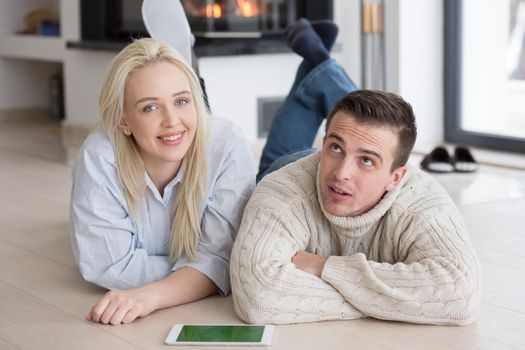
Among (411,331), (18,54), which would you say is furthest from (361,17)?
(411,331)

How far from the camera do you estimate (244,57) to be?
4566 millimetres

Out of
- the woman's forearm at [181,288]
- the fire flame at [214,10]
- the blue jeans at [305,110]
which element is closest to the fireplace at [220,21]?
the fire flame at [214,10]

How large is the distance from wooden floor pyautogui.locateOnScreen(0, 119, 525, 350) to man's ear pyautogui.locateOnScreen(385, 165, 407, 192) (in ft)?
0.95

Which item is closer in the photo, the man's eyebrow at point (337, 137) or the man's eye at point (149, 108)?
the man's eyebrow at point (337, 137)

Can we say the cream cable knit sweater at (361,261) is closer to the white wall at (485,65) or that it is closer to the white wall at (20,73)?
the white wall at (485,65)

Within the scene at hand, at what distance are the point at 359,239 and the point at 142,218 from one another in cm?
52

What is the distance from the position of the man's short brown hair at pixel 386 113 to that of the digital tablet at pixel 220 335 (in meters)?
0.45

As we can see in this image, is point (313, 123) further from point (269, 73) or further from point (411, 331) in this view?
point (269, 73)

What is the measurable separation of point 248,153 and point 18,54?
3562 millimetres

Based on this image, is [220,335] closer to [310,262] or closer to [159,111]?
[310,262]

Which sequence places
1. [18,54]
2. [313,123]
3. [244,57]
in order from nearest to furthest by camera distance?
[313,123], [244,57], [18,54]

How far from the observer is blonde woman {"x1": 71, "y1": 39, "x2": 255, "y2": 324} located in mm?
2223

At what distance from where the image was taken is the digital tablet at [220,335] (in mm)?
1978

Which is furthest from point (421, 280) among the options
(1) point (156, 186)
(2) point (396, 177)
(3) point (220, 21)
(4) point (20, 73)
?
(4) point (20, 73)
